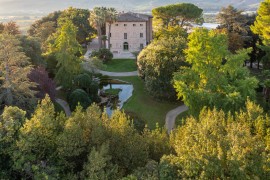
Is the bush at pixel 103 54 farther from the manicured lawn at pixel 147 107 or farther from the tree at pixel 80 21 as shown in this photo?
the manicured lawn at pixel 147 107

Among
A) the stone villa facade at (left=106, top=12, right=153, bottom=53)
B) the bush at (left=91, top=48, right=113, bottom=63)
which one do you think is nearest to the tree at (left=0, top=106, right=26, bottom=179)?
the bush at (left=91, top=48, right=113, bottom=63)

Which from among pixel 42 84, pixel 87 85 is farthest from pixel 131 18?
pixel 42 84

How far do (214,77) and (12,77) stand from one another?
16.2 m

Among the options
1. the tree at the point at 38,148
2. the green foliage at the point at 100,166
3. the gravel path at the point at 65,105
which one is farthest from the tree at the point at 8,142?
the gravel path at the point at 65,105

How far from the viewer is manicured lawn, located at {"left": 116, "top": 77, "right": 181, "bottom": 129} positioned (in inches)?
1195

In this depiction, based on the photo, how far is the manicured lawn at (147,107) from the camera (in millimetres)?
30348

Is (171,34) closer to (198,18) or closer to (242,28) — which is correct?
(242,28)

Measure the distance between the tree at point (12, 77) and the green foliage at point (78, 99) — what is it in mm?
6056

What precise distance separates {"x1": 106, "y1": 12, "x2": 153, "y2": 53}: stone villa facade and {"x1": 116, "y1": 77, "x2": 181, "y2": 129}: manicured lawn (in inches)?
889

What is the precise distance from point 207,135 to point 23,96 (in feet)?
58.9

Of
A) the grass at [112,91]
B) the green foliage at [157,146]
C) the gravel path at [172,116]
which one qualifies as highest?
the green foliage at [157,146]

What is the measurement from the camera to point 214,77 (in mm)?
23906

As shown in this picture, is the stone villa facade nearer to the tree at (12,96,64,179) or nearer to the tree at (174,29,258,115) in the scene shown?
the tree at (174,29,258,115)

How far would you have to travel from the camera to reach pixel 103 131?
14.7m
